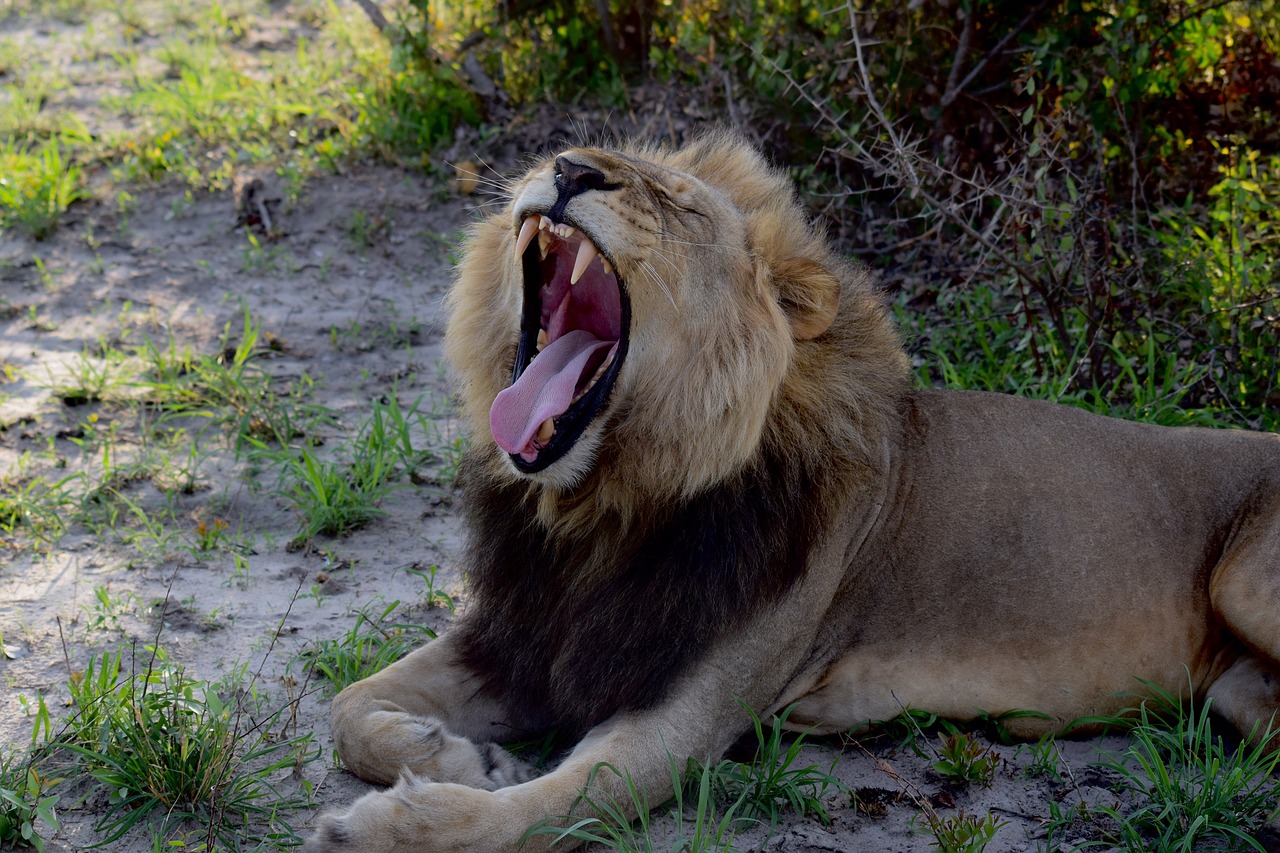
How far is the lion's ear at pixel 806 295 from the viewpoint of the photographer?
2877mm

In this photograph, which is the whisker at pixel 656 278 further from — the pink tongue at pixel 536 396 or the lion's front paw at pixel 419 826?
the lion's front paw at pixel 419 826

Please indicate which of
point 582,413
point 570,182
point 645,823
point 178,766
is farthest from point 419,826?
point 570,182

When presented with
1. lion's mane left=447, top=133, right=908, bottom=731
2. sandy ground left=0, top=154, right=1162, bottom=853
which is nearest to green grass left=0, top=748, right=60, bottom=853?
sandy ground left=0, top=154, right=1162, bottom=853

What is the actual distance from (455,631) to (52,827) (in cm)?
100

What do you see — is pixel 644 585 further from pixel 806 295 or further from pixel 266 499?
pixel 266 499

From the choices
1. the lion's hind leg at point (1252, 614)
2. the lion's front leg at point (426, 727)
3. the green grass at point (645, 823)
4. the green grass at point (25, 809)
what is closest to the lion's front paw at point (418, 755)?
the lion's front leg at point (426, 727)

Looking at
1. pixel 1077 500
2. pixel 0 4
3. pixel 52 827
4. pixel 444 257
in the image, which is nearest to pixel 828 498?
pixel 1077 500

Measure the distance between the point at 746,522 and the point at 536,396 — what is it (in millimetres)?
557

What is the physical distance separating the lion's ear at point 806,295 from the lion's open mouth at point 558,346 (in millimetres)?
379

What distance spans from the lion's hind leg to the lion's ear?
1.14 metres

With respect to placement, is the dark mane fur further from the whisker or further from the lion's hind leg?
the lion's hind leg

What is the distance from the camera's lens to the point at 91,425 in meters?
4.59

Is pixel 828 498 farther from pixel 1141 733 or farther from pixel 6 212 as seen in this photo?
pixel 6 212

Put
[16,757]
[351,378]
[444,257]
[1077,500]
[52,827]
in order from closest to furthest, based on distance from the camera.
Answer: [52,827] → [16,757] → [1077,500] → [351,378] → [444,257]
